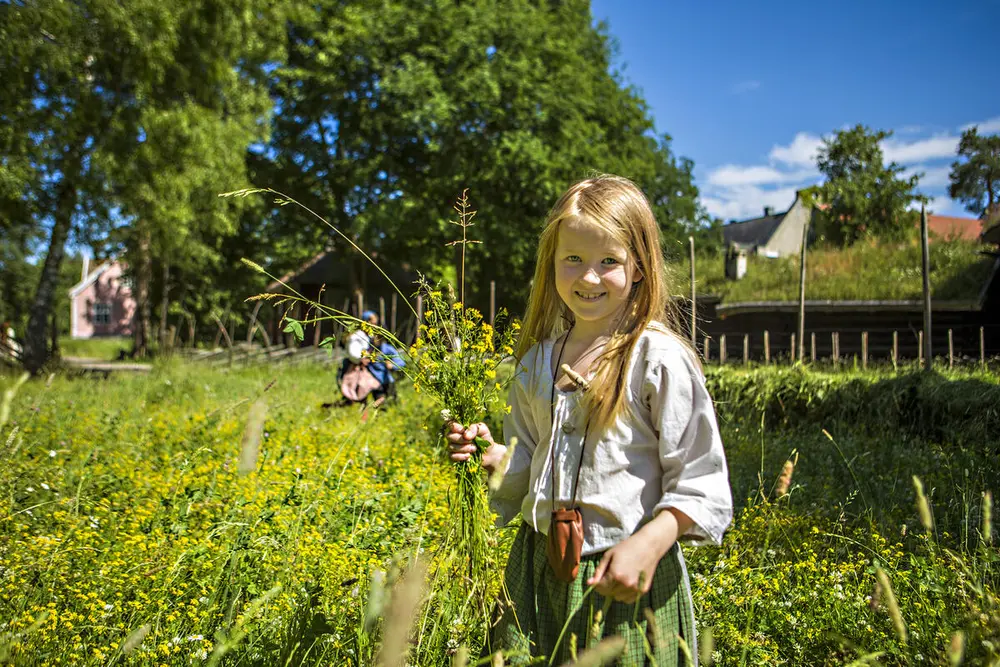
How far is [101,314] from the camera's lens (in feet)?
186

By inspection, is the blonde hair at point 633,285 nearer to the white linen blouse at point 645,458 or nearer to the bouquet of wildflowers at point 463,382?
the white linen blouse at point 645,458

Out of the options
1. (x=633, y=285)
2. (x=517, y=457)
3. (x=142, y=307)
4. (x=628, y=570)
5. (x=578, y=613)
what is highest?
(x=142, y=307)

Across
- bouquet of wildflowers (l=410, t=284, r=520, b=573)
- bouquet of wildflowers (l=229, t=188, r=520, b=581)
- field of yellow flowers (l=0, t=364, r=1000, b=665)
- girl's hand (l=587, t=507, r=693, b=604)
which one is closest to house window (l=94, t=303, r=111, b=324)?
field of yellow flowers (l=0, t=364, r=1000, b=665)

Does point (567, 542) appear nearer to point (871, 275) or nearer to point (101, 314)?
point (871, 275)

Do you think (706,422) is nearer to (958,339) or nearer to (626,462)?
(626,462)

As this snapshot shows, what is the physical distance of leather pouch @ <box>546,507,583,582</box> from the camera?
1525 millimetres

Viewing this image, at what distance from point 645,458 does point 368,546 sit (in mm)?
1835

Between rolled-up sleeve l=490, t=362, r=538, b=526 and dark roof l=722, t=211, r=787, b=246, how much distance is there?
3951 centimetres

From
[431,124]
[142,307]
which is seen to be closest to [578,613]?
[431,124]

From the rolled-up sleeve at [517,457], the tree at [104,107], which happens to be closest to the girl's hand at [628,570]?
the rolled-up sleeve at [517,457]

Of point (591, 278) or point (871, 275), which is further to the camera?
point (871, 275)

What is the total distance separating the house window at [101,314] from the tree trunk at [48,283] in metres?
47.3

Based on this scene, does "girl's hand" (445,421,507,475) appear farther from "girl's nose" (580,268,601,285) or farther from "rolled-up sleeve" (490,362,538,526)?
"girl's nose" (580,268,601,285)

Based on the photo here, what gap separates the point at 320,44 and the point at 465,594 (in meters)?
21.5
